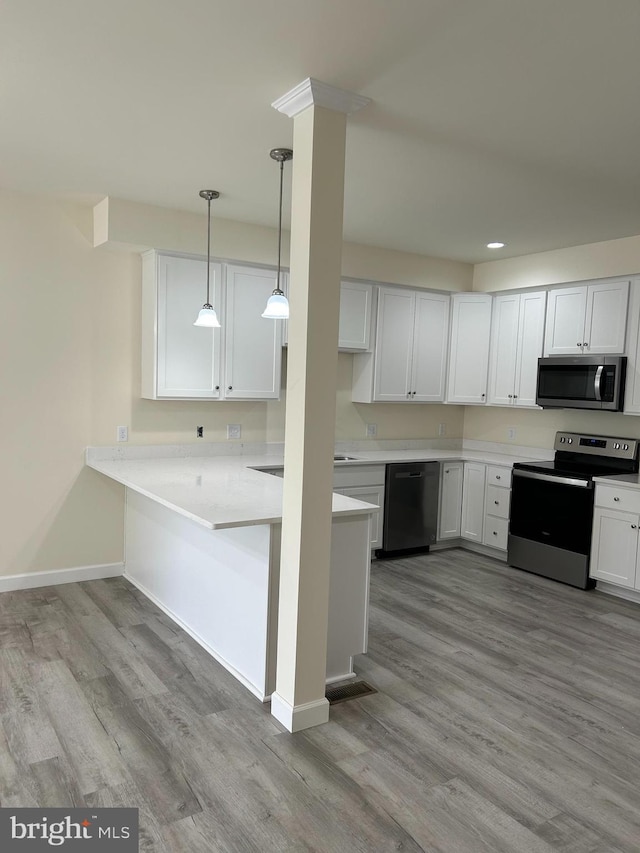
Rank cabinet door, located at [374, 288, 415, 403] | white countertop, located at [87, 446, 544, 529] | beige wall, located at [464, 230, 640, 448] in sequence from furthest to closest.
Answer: cabinet door, located at [374, 288, 415, 403] → beige wall, located at [464, 230, 640, 448] → white countertop, located at [87, 446, 544, 529]

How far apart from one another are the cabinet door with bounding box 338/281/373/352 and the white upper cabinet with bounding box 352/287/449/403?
10cm

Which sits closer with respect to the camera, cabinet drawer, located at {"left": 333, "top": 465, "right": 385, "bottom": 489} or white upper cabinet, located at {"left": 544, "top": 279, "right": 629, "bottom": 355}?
white upper cabinet, located at {"left": 544, "top": 279, "right": 629, "bottom": 355}

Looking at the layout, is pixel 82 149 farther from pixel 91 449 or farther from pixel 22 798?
pixel 22 798

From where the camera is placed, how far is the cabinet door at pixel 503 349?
5.50 meters

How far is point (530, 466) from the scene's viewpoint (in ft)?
16.3

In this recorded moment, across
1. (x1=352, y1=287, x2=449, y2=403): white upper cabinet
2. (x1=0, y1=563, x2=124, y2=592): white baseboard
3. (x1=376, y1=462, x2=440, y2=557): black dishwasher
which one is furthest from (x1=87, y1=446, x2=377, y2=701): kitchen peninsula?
(x1=352, y1=287, x2=449, y2=403): white upper cabinet

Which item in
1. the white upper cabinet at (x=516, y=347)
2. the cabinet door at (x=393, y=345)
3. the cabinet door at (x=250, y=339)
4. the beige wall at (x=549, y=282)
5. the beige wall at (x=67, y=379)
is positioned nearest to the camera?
the beige wall at (x=67, y=379)

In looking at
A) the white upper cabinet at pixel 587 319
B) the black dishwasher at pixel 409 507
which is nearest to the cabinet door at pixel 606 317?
the white upper cabinet at pixel 587 319

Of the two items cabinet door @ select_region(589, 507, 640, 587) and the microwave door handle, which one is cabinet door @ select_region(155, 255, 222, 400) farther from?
cabinet door @ select_region(589, 507, 640, 587)

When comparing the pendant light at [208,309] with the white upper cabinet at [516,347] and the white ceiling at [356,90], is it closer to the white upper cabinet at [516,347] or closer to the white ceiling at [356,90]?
the white ceiling at [356,90]

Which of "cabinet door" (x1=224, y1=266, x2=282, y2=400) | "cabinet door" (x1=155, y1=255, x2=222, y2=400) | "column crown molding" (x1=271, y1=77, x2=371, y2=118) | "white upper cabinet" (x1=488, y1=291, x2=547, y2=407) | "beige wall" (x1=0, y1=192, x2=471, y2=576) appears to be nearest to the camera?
"column crown molding" (x1=271, y1=77, x2=371, y2=118)

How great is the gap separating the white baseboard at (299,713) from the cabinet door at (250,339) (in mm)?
2418

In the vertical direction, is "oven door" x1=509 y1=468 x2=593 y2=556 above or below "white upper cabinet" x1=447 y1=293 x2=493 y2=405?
below

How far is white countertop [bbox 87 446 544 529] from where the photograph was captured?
283 cm
